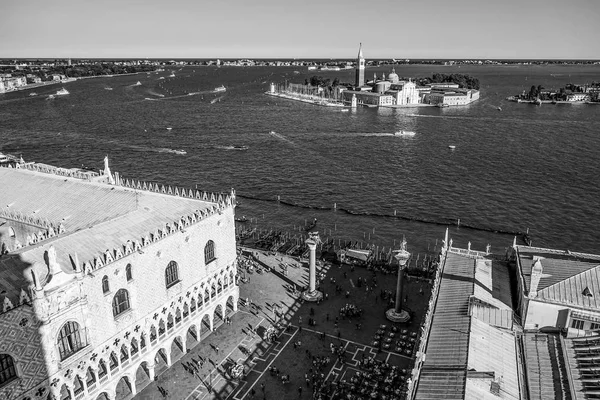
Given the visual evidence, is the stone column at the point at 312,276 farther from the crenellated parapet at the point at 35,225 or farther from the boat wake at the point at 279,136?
the boat wake at the point at 279,136

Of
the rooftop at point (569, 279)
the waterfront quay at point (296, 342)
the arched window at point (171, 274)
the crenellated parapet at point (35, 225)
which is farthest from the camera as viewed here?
the crenellated parapet at point (35, 225)

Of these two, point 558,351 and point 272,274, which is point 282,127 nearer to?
point 272,274

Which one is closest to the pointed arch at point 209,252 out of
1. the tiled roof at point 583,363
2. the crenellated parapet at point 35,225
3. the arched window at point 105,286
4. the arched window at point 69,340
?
the arched window at point 105,286

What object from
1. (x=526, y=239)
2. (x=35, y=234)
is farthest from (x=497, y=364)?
(x=526, y=239)

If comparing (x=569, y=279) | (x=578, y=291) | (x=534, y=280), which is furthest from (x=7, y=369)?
(x=569, y=279)

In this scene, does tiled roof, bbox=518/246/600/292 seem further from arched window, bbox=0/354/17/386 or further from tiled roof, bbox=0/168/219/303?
arched window, bbox=0/354/17/386

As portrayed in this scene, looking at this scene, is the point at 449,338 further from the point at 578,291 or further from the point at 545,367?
the point at 578,291
